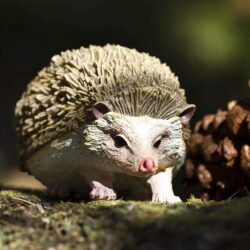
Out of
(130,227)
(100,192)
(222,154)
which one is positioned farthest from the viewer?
(222,154)

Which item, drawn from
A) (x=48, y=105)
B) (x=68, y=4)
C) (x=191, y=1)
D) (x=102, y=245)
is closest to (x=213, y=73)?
(x=191, y=1)

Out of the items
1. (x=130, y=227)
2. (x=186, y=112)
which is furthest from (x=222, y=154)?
(x=130, y=227)

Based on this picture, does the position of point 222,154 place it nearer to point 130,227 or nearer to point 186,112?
point 186,112

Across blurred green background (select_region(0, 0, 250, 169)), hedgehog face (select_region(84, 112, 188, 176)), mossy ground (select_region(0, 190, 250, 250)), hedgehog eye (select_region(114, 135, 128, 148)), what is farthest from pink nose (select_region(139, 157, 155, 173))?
blurred green background (select_region(0, 0, 250, 169))

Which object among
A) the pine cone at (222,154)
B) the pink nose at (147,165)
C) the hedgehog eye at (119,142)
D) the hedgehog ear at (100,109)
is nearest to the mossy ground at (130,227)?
the pink nose at (147,165)

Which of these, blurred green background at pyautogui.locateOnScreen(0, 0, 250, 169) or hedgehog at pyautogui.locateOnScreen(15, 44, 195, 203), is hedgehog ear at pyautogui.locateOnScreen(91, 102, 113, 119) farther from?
blurred green background at pyautogui.locateOnScreen(0, 0, 250, 169)

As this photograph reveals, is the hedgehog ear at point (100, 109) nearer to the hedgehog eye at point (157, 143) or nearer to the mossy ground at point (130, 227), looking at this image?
the hedgehog eye at point (157, 143)

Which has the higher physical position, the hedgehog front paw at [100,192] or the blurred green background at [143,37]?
the blurred green background at [143,37]
